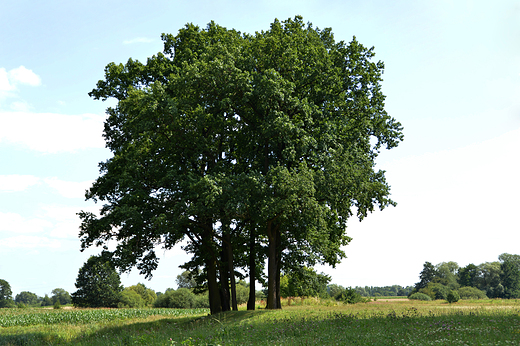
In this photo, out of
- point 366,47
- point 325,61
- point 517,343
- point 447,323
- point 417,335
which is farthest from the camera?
point 366,47

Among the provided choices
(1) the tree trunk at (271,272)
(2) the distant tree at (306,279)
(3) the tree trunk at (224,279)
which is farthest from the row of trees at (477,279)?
(1) the tree trunk at (271,272)

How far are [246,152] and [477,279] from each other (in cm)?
8917

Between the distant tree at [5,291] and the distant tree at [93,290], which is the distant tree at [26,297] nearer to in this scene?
the distant tree at [5,291]

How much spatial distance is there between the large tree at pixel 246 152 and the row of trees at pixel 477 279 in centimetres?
5545

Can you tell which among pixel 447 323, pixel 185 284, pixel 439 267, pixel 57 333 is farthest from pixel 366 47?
pixel 185 284

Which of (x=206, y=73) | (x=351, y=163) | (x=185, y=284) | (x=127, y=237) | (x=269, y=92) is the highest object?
(x=206, y=73)

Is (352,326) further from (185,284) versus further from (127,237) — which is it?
(185,284)

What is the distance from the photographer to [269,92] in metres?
22.7

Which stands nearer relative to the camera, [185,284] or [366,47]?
[366,47]

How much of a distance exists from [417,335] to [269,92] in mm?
14826

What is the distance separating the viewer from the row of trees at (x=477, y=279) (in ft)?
249

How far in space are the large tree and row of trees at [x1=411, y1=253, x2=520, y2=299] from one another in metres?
55.5

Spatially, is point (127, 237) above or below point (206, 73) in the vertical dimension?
below

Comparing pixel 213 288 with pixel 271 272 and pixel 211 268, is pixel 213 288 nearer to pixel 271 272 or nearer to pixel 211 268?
pixel 211 268
